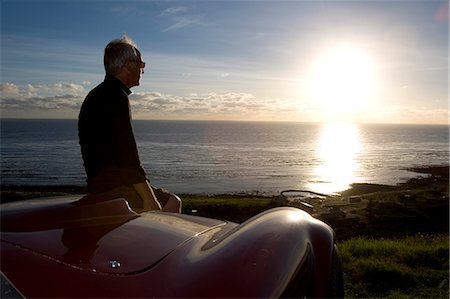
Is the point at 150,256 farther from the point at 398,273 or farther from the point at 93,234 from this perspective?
the point at 398,273

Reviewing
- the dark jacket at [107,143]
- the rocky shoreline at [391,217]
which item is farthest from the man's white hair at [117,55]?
the rocky shoreline at [391,217]

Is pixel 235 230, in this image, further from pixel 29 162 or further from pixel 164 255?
pixel 29 162

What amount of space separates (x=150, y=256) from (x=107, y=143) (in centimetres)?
161

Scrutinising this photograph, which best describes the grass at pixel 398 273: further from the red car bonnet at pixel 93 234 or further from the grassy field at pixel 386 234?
the red car bonnet at pixel 93 234

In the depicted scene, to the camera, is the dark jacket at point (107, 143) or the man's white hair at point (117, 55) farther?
the man's white hair at point (117, 55)

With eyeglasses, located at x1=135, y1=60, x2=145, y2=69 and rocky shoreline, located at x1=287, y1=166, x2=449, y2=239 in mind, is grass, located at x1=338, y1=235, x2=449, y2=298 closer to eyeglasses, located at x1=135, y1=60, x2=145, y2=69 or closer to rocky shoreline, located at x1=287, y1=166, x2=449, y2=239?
eyeglasses, located at x1=135, y1=60, x2=145, y2=69

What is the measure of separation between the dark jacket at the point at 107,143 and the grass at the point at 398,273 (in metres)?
3.77

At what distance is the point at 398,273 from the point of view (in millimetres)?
6324

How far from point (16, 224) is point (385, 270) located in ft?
18.8

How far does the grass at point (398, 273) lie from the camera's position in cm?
584

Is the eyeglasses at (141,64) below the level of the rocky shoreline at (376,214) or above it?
above

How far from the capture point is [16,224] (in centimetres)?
191

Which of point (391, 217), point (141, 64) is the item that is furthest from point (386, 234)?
point (141, 64)

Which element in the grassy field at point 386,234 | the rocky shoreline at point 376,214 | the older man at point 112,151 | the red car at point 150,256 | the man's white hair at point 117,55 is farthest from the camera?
the rocky shoreline at point 376,214
